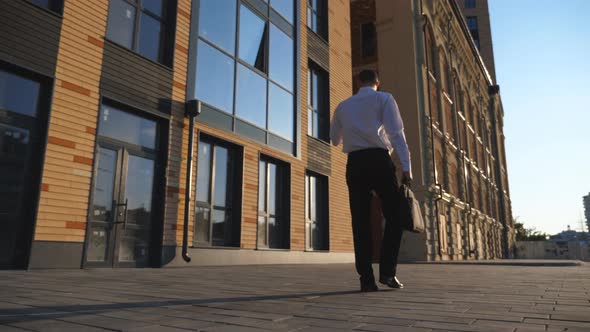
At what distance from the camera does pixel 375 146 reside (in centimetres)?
378

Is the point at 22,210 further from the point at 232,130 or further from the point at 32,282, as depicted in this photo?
the point at 232,130

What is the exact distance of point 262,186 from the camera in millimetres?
10297

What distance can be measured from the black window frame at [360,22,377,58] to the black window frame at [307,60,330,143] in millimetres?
6380

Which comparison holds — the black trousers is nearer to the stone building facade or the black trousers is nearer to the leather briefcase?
the leather briefcase

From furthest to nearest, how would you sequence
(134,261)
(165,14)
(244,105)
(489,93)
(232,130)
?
(489,93), (244,105), (232,130), (165,14), (134,261)

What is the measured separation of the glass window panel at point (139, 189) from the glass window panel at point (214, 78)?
193 cm

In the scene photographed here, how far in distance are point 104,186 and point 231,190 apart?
2983 millimetres

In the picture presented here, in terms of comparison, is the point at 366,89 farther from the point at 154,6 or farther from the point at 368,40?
the point at 368,40

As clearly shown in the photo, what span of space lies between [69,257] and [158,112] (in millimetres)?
2946

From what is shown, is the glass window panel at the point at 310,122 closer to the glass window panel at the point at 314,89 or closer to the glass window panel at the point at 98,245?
the glass window panel at the point at 314,89

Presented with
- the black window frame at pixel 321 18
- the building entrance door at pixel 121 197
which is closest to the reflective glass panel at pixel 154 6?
the building entrance door at pixel 121 197

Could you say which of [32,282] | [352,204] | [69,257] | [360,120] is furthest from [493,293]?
[69,257]

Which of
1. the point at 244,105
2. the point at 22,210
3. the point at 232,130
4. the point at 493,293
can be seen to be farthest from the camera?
the point at 244,105

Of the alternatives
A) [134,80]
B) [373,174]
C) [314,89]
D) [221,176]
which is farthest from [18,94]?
[314,89]
